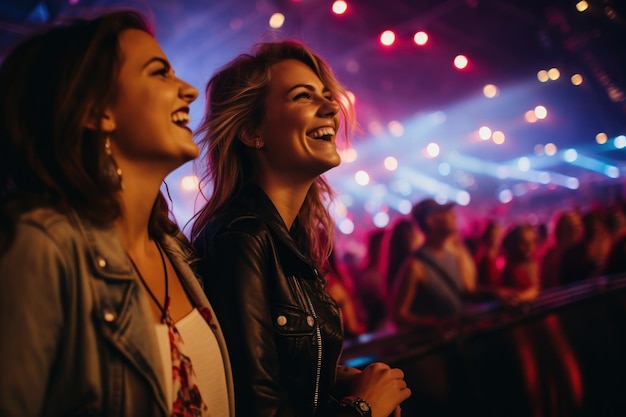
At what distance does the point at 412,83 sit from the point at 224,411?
11984 millimetres

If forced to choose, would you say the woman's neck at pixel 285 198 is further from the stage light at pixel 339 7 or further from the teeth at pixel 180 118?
the stage light at pixel 339 7

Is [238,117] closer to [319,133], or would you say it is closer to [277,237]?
[319,133]

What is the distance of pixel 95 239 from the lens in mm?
1083

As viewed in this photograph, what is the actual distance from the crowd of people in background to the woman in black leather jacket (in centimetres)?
136

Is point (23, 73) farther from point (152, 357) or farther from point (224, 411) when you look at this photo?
point (224, 411)

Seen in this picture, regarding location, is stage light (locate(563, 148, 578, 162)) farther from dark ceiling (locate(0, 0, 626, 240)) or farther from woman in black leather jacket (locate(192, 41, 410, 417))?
woman in black leather jacket (locate(192, 41, 410, 417))

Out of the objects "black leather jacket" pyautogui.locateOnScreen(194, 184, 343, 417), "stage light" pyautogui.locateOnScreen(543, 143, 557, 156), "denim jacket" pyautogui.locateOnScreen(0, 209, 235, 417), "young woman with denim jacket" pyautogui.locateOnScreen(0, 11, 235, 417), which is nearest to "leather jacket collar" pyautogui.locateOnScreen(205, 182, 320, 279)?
"black leather jacket" pyautogui.locateOnScreen(194, 184, 343, 417)

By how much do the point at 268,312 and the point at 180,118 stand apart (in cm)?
61

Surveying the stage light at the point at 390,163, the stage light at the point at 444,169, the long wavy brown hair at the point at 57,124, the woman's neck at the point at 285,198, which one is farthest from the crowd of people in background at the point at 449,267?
the stage light at the point at 444,169

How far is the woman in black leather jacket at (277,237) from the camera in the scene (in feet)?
4.47

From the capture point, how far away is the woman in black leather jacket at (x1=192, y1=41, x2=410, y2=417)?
136 centimetres

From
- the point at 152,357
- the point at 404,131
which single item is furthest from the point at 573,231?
the point at 404,131

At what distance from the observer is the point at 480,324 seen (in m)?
2.95

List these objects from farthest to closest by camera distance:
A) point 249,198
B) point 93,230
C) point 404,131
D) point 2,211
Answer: point 404,131 → point 249,198 → point 93,230 → point 2,211
